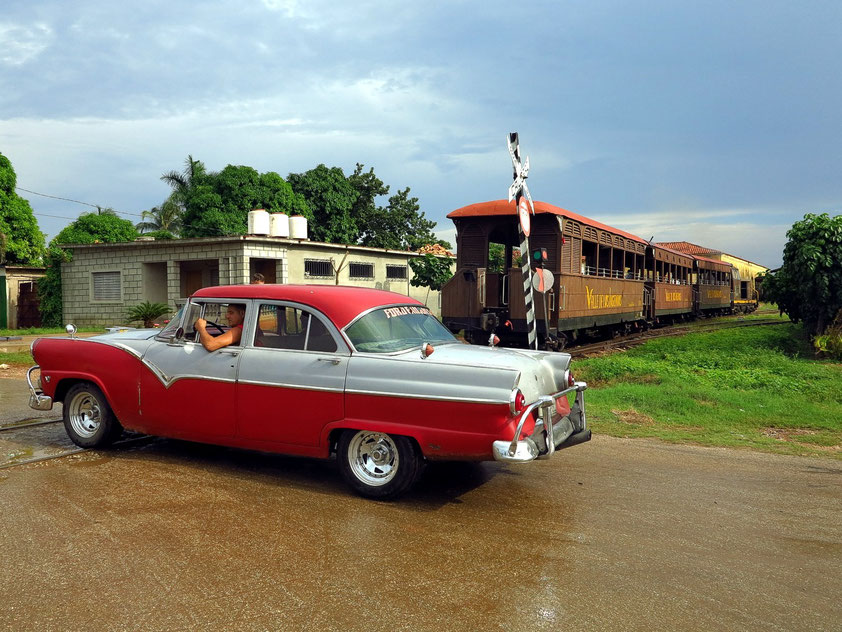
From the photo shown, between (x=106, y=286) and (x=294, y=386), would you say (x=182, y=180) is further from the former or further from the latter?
(x=294, y=386)

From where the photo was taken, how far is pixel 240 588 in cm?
355

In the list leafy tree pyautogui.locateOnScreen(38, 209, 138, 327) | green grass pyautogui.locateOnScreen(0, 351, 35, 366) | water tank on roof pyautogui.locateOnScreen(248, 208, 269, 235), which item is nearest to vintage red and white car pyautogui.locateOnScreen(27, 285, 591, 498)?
green grass pyautogui.locateOnScreen(0, 351, 35, 366)

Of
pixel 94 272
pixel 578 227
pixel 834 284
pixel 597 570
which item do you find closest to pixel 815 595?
pixel 597 570

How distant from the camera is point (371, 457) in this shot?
16.8ft

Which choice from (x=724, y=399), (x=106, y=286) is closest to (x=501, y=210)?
(x=724, y=399)

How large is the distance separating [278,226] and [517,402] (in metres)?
21.3

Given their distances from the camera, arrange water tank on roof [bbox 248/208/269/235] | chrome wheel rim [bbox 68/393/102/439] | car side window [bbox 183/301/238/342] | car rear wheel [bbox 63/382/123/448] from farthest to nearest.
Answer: water tank on roof [bbox 248/208/269/235]
chrome wheel rim [bbox 68/393/102/439]
car rear wheel [bbox 63/382/123/448]
car side window [bbox 183/301/238/342]

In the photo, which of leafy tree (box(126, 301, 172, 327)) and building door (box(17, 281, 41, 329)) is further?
building door (box(17, 281, 41, 329))

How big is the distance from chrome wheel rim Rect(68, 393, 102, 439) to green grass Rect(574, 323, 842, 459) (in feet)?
17.3

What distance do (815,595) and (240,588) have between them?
296 centimetres

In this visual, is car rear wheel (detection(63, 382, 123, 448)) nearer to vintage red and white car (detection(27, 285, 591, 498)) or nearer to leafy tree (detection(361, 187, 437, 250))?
vintage red and white car (detection(27, 285, 591, 498))

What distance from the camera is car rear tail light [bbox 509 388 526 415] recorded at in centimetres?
454

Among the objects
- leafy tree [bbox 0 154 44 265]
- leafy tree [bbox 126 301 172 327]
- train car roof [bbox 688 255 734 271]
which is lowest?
leafy tree [bbox 126 301 172 327]

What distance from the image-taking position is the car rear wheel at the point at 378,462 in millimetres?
4902
